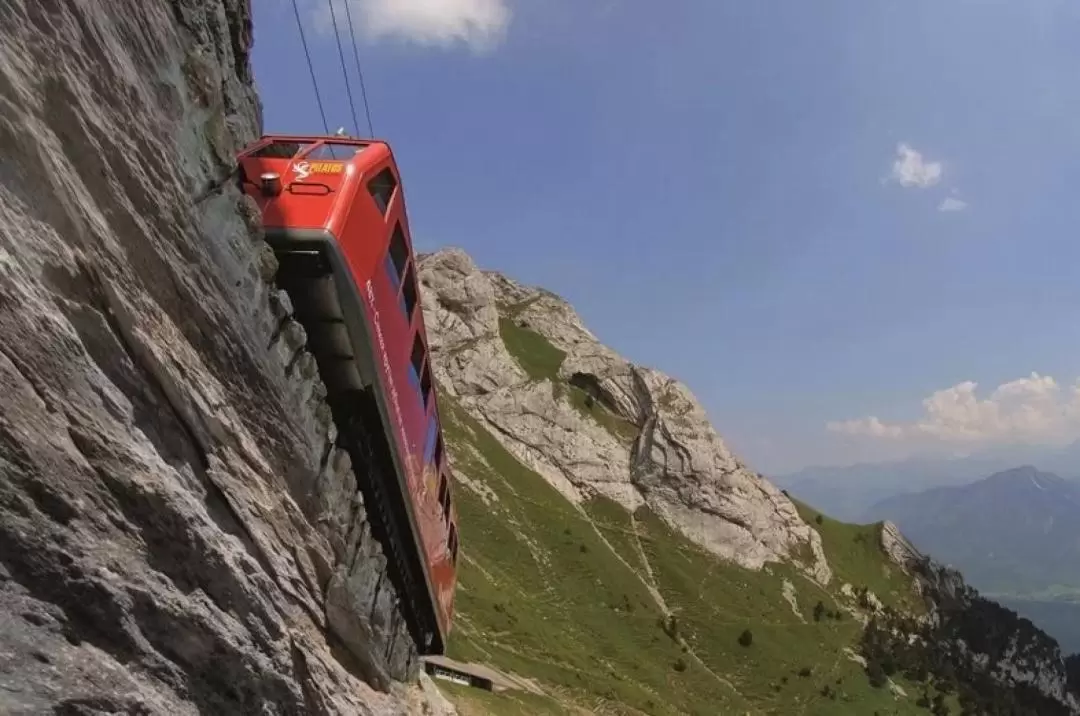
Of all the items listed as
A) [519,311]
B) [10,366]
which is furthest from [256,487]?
[519,311]

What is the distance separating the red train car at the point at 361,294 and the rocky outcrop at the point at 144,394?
70cm

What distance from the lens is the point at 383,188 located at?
14.0 m

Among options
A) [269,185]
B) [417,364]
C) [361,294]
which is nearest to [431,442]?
[417,364]

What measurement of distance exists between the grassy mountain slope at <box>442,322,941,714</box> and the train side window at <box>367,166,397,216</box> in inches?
1574

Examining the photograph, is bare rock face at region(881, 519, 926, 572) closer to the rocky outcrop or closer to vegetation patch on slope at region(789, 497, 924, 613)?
vegetation patch on slope at region(789, 497, 924, 613)

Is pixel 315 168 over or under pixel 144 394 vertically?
over

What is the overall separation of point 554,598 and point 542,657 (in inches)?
841

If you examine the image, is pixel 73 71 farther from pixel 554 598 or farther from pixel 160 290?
pixel 554 598

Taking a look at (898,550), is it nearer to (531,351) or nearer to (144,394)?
(531,351)

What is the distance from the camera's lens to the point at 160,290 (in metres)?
9.85

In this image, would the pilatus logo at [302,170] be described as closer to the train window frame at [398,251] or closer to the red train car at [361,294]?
the red train car at [361,294]

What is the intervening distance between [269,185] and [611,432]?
121m

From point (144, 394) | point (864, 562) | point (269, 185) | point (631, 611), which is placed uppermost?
point (269, 185)

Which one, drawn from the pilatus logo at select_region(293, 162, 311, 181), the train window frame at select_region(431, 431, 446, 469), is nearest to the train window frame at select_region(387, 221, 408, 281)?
the pilatus logo at select_region(293, 162, 311, 181)
